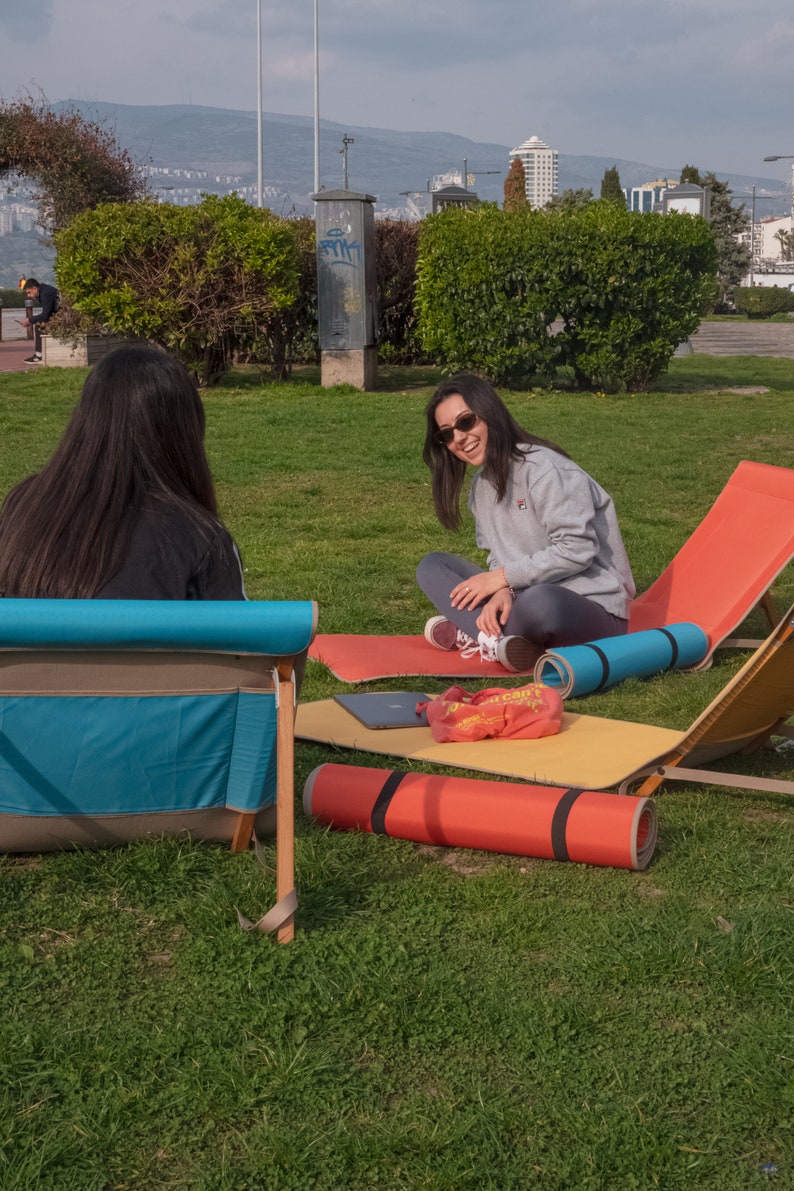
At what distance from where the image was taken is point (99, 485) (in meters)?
3.33

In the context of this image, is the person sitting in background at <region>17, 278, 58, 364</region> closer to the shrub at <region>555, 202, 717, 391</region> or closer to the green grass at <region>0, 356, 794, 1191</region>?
the shrub at <region>555, 202, 717, 391</region>

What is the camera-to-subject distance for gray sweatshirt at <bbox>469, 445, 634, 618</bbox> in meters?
5.48

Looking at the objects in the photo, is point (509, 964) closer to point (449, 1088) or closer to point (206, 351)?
point (449, 1088)

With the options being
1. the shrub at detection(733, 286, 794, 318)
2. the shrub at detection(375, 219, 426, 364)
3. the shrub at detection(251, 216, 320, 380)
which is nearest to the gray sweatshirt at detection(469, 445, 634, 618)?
the shrub at detection(251, 216, 320, 380)

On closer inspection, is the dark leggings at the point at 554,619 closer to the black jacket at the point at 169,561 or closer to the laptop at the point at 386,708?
the laptop at the point at 386,708

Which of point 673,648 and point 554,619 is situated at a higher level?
point 554,619

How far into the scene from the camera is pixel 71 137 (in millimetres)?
21094

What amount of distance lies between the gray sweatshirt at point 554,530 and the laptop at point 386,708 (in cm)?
83

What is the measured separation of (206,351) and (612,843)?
13.0 m

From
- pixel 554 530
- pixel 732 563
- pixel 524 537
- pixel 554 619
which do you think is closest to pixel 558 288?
pixel 732 563

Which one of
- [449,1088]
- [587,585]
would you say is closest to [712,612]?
[587,585]

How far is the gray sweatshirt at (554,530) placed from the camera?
18.0 feet

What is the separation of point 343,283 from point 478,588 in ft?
35.7

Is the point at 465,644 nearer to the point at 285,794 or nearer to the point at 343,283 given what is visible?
the point at 285,794
